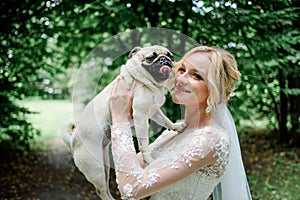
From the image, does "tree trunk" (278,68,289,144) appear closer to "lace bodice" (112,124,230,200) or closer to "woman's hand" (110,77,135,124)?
"lace bodice" (112,124,230,200)

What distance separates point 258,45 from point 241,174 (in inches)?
99.7

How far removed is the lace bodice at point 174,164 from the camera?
1393mm

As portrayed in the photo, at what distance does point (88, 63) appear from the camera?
143 centimetres

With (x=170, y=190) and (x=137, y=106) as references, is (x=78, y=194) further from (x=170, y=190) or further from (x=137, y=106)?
(x=137, y=106)

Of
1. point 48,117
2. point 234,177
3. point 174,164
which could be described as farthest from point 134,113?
point 48,117

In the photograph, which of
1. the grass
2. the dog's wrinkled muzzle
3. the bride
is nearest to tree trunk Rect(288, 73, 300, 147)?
the grass

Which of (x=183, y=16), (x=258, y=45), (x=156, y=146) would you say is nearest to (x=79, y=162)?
(x=156, y=146)

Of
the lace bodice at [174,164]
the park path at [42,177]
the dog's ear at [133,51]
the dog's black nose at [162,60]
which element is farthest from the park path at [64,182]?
the dog's black nose at [162,60]

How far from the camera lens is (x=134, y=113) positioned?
4.24 ft

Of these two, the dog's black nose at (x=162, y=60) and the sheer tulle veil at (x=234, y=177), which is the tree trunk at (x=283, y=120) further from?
the dog's black nose at (x=162, y=60)

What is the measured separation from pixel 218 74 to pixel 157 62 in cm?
30

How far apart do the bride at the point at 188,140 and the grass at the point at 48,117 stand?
13.5ft

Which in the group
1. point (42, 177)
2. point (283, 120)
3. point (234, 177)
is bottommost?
point (42, 177)

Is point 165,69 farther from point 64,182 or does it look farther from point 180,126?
point 64,182
